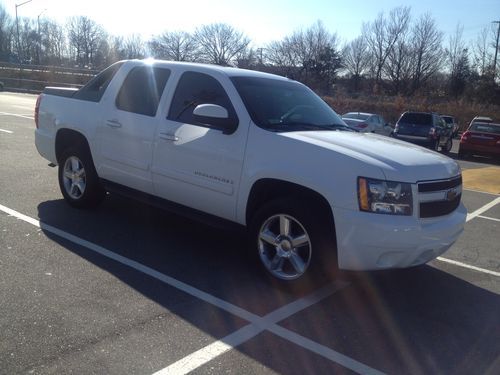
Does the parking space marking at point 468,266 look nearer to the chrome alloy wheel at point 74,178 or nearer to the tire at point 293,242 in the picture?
the tire at point 293,242

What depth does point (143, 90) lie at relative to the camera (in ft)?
19.3

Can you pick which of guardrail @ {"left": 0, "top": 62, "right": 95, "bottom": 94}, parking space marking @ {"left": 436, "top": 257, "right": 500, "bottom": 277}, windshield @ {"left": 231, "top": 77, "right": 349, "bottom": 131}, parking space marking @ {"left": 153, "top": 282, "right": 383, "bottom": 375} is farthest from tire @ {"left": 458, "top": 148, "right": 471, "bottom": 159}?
guardrail @ {"left": 0, "top": 62, "right": 95, "bottom": 94}

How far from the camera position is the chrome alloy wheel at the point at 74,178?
6520 millimetres

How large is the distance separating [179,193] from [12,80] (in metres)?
44.1

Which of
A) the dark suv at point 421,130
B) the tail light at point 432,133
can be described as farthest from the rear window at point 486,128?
the dark suv at point 421,130

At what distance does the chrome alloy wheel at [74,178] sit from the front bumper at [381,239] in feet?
12.1

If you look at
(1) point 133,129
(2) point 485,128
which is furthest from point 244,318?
(2) point 485,128

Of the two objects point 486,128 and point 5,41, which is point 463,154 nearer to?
point 486,128

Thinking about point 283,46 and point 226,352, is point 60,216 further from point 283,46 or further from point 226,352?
point 283,46

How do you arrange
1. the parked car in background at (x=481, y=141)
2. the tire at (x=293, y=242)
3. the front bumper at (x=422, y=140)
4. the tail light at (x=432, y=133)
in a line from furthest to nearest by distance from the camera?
1. the front bumper at (x=422, y=140)
2. the tail light at (x=432, y=133)
3. the parked car in background at (x=481, y=141)
4. the tire at (x=293, y=242)

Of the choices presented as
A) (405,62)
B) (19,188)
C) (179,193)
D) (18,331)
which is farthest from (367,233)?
(405,62)

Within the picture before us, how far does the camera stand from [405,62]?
7262 centimetres

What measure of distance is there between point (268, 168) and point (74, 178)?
10.6 feet

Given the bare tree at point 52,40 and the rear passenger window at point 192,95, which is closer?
the rear passenger window at point 192,95
